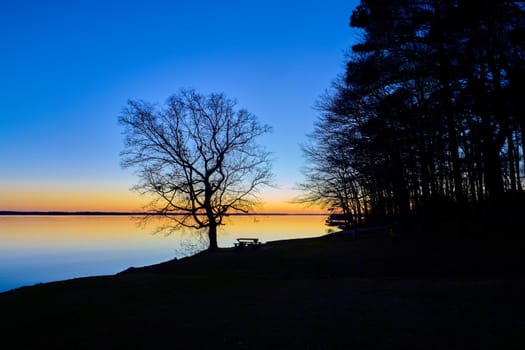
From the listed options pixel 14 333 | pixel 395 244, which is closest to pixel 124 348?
pixel 14 333

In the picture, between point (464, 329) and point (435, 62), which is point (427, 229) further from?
point (464, 329)

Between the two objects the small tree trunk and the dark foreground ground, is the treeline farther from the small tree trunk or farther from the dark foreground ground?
the small tree trunk

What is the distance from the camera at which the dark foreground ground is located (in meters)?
6.41

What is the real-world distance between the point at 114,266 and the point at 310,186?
18594 millimetres

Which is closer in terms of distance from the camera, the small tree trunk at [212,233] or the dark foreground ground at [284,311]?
the dark foreground ground at [284,311]

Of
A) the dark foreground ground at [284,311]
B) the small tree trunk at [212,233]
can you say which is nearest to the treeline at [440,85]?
the dark foreground ground at [284,311]

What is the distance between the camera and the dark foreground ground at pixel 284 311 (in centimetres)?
641

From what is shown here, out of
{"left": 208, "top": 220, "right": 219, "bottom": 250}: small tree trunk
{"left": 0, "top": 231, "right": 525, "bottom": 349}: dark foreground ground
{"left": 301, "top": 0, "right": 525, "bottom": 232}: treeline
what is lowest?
{"left": 0, "top": 231, "right": 525, "bottom": 349}: dark foreground ground

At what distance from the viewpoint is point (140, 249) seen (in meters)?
42.0

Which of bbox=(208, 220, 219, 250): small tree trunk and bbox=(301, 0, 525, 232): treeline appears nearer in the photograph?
bbox=(301, 0, 525, 232): treeline

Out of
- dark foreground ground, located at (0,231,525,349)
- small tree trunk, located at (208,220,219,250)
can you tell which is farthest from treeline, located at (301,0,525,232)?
small tree trunk, located at (208,220,219,250)

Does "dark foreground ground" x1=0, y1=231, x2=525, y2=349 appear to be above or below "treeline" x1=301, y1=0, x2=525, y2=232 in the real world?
below

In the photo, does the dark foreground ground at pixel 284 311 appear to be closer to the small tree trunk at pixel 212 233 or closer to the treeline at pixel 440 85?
the treeline at pixel 440 85

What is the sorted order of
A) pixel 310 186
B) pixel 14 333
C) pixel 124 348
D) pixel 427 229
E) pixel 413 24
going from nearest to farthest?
pixel 124 348 < pixel 14 333 < pixel 413 24 < pixel 427 229 < pixel 310 186
